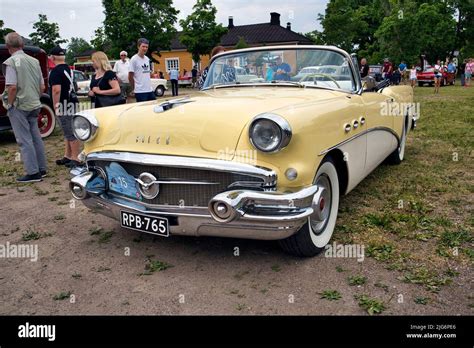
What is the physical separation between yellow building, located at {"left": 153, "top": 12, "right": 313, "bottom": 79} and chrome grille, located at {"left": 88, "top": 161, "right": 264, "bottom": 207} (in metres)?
38.0

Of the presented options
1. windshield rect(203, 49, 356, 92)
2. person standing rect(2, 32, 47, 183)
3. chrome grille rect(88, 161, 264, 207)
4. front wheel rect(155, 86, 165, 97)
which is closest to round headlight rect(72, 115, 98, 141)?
chrome grille rect(88, 161, 264, 207)

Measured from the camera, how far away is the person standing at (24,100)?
5.02 metres

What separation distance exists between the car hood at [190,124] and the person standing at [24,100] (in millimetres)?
2255

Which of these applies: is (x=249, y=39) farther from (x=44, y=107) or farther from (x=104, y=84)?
(x=104, y=84)

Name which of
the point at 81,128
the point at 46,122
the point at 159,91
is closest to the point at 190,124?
the point at 81,128

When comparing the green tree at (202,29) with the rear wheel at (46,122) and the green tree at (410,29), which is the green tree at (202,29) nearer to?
the green tree at (410,29)

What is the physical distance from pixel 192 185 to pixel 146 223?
16.4 inches

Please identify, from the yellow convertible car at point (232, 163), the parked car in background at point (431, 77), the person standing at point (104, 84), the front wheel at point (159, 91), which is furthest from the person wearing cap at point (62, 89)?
the parked car in background at point (431, 77)

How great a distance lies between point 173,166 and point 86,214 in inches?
73.6

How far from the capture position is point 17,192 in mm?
5027

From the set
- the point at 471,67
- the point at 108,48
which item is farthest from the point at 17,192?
the point at 108,48

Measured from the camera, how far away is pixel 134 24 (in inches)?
1226

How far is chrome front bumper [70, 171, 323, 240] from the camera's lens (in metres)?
2.51
